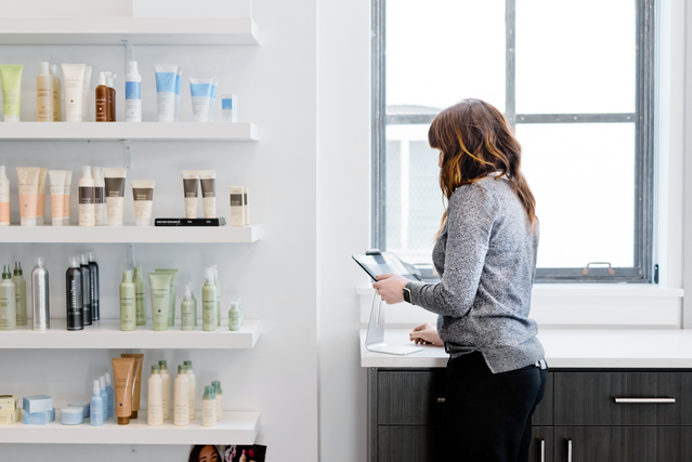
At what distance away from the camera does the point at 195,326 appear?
1815 mm

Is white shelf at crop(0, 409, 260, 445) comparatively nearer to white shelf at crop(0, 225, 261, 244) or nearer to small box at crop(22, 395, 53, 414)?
small box at crop(22, 395, 53, 414)

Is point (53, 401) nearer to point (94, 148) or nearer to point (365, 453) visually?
point (94, 148)

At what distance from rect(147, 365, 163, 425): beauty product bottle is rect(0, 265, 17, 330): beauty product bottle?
1.54 feet

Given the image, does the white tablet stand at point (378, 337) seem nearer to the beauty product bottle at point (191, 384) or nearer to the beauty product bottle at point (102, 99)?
the beauty product bottle at point (191, 384)

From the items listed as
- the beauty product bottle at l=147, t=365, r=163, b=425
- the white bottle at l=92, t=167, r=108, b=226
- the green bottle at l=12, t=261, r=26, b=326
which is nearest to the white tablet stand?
the beauty product bottle at l=147, t=365, r=163, b=425

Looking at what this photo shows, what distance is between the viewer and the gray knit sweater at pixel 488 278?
1.32 metres

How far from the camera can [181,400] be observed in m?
1.77

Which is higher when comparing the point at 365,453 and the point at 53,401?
the point at 53,401

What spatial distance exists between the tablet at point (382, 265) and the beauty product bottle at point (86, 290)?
854 millimetres

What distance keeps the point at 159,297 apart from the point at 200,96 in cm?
64

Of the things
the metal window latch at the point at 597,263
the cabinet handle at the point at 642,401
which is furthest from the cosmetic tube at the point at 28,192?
the metal window latch at the point at 597,263

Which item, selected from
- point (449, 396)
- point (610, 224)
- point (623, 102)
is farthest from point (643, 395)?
point (623, 102)

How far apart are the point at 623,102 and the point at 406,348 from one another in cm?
134

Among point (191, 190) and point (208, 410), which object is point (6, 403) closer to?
point (208, 410)
